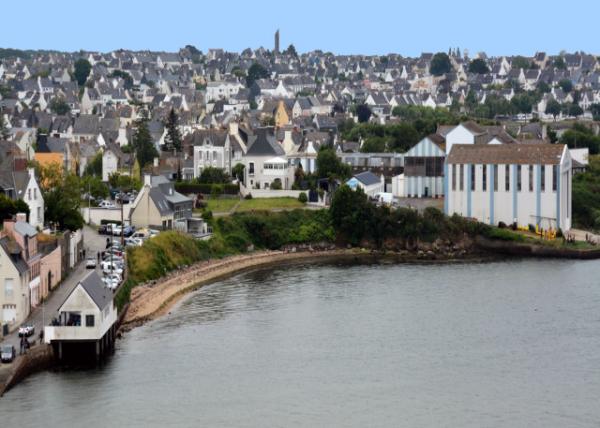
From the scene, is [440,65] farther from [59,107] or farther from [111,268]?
[111,268]

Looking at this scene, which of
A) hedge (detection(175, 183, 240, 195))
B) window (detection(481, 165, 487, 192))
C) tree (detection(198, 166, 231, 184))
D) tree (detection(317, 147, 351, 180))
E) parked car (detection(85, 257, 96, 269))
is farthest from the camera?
tree (detection(317, 147, 351, 180))

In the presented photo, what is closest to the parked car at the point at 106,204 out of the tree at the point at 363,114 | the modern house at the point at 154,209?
the modern house at the point at 154,209

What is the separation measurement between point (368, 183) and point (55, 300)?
62.9 feet

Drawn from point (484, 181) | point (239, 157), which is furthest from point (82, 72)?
point (484, 181)

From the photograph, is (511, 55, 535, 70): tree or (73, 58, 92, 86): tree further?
(511, 55, 535, 70): tree

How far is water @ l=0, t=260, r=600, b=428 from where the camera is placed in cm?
1955

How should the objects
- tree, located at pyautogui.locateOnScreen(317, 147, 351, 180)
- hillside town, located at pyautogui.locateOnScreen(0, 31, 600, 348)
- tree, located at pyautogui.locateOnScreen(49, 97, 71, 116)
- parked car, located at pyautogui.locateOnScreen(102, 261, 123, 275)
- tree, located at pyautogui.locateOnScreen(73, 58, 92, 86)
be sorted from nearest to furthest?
parked car, located at pyautogui.locateOnScreen(102, 261, 123, 275) → hillside town, located at pyautogui.locateOnScreen(0, 31, 600, 348) → tree, located at pyautogui.locateOnScreen(317, 147, 351, 180) → tree, located at pyautogui.locateOnScreen(49, 97, 71, 116) → tree, located at pyautogui.locateOnScreen(73, 58, 92, 86)

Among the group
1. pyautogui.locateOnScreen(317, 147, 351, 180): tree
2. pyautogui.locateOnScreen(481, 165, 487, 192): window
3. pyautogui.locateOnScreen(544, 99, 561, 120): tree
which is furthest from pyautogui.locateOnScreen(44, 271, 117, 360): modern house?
pyautogui.locateOnScreen(544, 99, 561, 120): tree

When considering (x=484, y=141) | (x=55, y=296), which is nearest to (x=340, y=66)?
(x=484, y=141)

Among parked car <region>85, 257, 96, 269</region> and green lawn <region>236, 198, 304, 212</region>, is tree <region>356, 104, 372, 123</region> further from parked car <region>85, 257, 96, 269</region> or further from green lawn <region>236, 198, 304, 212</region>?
parked car <region>85, 257, 96, 269</region>

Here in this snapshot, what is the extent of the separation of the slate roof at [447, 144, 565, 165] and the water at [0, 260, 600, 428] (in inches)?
294

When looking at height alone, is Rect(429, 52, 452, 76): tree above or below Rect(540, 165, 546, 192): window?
above

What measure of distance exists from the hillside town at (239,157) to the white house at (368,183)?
0.25 ft

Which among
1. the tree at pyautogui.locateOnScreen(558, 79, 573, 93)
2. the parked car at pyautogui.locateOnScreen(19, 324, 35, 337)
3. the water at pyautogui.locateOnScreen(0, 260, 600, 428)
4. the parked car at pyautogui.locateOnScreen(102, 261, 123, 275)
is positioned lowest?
the water at pyautogui.locateOnScreen(0, 260, 600, 428)
